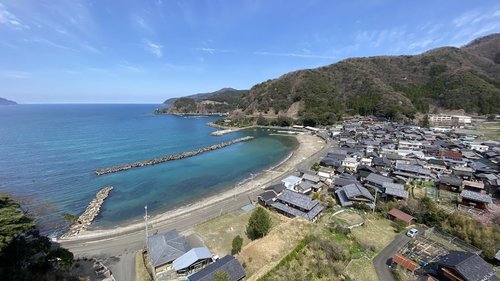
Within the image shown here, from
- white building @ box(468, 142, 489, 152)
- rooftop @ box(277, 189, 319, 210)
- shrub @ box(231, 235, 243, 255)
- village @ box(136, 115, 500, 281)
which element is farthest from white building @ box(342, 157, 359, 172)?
white building @ box(468, 142, 489, 152)

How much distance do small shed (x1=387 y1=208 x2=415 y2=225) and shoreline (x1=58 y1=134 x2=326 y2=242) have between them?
18.1 meters

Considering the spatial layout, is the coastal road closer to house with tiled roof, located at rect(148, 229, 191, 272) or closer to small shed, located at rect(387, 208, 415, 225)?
house with tiled roof, located at rect(148, 229, 191, 272)

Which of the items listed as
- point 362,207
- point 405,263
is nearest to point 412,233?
point 362,207

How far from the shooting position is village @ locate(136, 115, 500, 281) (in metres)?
18.3

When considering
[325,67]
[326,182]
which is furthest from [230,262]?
[325,67]

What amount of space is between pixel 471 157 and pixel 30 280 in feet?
234

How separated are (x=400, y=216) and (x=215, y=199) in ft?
78.9

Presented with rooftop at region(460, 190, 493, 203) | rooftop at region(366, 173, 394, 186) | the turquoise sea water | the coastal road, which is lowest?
the turquoise sea water

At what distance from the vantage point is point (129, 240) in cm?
2527

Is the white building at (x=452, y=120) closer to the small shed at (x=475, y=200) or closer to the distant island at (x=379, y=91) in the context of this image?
the distant island at (x=379, y=91)

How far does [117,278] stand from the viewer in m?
19.5

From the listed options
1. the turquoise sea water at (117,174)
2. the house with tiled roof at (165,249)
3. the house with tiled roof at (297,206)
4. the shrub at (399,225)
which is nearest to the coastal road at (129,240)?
the house with tiled roof at (165,249)

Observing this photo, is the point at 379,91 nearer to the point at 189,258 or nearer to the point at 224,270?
the point at 189,258

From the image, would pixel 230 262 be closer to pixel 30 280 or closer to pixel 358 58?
pixel 30 280
